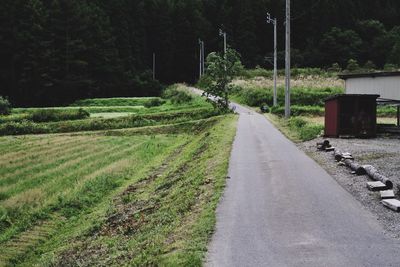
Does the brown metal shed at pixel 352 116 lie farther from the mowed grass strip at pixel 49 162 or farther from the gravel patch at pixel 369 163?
the mowed grass strip at pixel 49 162

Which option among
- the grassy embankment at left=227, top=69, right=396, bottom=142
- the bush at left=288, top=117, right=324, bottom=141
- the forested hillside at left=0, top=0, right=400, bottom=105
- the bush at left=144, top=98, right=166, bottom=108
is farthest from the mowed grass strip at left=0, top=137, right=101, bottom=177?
the forested hillside at left=0, top=0, right=400, bottom=105

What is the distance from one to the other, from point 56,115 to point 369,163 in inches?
1447

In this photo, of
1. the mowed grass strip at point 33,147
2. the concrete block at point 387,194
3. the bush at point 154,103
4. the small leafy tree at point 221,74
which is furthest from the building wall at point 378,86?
the bush at point 154,103

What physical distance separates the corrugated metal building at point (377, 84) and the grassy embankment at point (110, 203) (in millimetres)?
9560

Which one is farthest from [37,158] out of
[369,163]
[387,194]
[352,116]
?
[387,194]

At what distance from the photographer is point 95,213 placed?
16.4 m

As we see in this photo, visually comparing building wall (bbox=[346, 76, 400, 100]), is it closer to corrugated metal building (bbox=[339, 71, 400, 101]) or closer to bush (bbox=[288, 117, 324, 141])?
corrugated metal building (bbox=[339, 71, 400, 101])

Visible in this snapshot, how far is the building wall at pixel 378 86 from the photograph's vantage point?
3089cm

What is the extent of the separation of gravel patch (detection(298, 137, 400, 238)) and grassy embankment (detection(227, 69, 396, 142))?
3179 mm

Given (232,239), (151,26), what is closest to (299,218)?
(232,239)

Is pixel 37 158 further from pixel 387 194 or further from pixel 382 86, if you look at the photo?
pixel 382 86

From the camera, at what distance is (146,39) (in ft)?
323

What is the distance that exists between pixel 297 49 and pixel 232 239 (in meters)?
90.5

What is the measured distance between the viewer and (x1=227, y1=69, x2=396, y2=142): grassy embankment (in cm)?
3069
